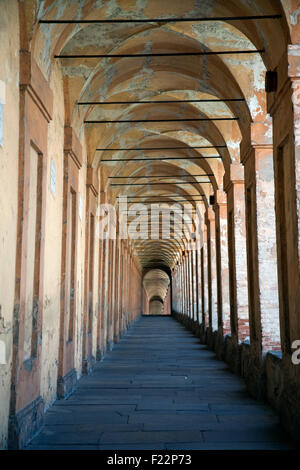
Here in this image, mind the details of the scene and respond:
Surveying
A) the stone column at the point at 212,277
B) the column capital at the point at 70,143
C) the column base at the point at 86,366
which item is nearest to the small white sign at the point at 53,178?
the column capital at the point at 70,143

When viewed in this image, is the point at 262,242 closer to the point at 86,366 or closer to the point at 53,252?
the point at 53,252

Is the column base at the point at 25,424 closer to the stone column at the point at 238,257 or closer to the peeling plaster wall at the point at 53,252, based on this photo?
the peeling plaster wall at the point at 53,252

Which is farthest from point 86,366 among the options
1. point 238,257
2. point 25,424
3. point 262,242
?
point 25,424

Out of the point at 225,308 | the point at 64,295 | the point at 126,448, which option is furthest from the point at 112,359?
the point at 126,448

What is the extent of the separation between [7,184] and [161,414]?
401 cm

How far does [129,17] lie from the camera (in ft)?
28.7

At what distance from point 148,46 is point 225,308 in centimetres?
753

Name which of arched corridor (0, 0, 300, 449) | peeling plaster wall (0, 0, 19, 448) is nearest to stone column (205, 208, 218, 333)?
arched corridor (0, 0, 300, 449)

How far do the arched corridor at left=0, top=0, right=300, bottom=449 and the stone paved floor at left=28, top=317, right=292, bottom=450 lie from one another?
5cm

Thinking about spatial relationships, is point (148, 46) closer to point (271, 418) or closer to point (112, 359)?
point (271, 418)

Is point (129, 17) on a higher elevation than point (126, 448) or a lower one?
higher

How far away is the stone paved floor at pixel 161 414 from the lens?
5.78 metres

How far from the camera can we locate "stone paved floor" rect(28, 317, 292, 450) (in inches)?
227

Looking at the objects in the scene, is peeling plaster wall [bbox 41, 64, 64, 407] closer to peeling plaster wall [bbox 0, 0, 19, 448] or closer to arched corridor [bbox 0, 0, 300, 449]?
arched corridor [bbox 0, 0, 300, 449]
